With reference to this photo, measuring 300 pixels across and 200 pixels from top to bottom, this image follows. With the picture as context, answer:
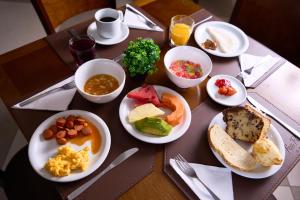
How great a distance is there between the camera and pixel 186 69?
112 centimetres

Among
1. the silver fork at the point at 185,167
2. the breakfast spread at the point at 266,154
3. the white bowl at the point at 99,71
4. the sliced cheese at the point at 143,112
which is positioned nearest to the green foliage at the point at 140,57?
the white bowl at the point at 99,71

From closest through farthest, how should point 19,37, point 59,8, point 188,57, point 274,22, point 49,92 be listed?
point 49,92 → point 188,57 → point 59,8 → point 274,22 → point 19,37

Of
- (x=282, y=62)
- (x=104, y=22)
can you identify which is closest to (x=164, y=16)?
(x=104, y=22)

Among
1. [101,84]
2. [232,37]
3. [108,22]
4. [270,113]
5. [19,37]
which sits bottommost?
[19,37]

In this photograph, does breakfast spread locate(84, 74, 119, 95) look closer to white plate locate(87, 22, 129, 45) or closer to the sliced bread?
white plate locate(87, 22, 129, 45)

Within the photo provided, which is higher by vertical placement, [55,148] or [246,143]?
[55,148]

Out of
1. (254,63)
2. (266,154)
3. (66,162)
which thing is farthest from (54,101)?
(254,63)

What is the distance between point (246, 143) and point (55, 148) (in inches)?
27.3

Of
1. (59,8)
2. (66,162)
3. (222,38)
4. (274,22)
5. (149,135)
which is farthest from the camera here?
(274,22)

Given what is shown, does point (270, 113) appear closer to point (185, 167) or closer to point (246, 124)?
point (246, 124)

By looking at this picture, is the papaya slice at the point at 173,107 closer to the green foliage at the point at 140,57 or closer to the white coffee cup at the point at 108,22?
the green foliage at the point at 140,57

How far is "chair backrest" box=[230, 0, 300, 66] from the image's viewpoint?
157cm

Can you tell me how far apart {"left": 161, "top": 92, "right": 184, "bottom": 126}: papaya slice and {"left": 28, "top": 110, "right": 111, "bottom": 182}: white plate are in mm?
239

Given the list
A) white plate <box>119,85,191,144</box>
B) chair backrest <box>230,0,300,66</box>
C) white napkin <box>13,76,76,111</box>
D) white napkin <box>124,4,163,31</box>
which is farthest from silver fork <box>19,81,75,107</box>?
chair backrest <box>230,0,300,66</box>
